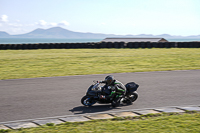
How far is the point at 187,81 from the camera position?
11859 mm

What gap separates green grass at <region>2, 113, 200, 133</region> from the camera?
5.54 metres

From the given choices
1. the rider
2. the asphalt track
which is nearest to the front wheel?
the asphalt track

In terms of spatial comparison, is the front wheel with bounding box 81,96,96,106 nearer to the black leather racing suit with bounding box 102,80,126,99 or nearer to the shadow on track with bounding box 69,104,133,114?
the shadow on track with bounding box 69,104,133,114

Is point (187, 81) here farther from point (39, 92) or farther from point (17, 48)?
point (17, 48)

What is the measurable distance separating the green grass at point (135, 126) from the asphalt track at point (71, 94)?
1.11 m

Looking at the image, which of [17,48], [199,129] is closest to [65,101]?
[199,129]

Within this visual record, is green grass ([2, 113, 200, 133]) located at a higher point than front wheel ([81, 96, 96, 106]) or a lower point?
lower

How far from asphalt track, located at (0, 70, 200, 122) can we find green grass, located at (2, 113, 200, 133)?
1.11 meters

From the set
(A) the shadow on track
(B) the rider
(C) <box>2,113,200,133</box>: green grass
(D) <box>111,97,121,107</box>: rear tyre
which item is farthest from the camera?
(B) the rider

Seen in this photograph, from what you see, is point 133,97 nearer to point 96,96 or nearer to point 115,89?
point 115,89

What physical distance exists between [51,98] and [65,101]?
64 cm

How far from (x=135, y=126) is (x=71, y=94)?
3962 millimetres

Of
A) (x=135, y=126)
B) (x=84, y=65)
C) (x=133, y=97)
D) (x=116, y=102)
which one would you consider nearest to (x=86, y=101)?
(x=116, y=102)

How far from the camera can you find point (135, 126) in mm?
5820
